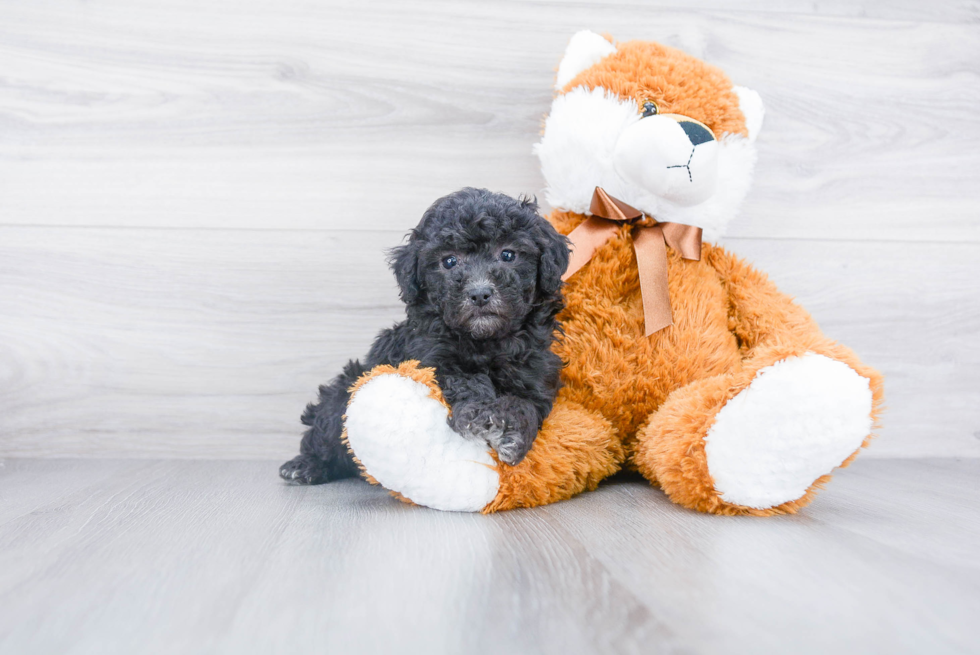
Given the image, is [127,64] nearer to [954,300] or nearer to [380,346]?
[380,346]

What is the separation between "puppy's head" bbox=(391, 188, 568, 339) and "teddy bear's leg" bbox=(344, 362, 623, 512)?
0.11m

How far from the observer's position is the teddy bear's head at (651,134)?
3.54 feet

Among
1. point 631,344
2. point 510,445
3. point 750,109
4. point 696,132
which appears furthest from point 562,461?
point 750,109

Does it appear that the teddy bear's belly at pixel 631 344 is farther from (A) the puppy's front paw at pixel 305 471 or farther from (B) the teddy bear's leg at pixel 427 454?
(A) the puppy's front paw at pixel 305 471

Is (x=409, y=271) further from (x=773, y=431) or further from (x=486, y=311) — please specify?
(x=773, y=431)

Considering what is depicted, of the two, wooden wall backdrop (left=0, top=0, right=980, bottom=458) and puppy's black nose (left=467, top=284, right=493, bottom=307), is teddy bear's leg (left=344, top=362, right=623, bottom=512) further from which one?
wooden wall backdrop (left=0, top=0, right=980, bottom=458)

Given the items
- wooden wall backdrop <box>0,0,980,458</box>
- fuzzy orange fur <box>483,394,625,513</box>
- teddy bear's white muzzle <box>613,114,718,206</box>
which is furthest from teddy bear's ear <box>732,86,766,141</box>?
fuzzy orange fur <box>483,394,625,513</box>

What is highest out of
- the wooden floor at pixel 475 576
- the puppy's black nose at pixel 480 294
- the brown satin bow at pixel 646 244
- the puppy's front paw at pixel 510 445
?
the brown satin bow at pixel 646 244

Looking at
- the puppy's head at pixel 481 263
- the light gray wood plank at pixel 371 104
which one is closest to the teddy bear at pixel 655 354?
the puppy's head at pixel 481 263

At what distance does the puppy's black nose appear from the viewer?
895 millimetres

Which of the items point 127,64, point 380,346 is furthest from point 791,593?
point 127,64

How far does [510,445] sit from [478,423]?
A: 6cm

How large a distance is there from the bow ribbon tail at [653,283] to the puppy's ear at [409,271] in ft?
1.26

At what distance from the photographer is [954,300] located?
4.79ft
